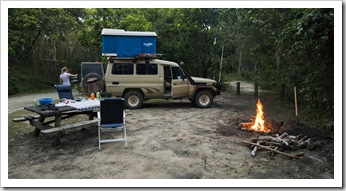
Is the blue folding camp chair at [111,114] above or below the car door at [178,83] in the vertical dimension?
below

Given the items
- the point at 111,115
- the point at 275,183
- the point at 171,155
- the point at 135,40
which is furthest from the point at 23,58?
the point at 275,183

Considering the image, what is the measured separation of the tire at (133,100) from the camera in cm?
996

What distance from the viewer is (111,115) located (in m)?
5.62

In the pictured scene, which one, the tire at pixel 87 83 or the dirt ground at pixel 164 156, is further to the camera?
the tire at pixel 87 83

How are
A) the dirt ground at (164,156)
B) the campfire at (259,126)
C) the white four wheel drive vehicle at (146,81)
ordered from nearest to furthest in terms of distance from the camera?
the dirt ground at (164,156)
the campfire at (259,126)
the white four wheel drive vehicle at (146,81)

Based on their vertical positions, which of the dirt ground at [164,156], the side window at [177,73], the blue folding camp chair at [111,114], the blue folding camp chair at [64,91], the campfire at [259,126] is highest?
the side window at [177,73]

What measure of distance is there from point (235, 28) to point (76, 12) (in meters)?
13.2

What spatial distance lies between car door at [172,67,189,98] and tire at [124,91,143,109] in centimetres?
128

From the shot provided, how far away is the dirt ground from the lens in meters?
4.23

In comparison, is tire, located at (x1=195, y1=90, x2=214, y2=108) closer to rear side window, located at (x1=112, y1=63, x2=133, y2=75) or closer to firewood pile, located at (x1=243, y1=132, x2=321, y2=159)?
rear side window, located at (x1=112, y1=63, x2=133, y2=75)

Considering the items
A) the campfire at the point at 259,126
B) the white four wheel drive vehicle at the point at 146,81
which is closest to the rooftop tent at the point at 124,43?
the white four wheel drive vehicle at the point at 146,81

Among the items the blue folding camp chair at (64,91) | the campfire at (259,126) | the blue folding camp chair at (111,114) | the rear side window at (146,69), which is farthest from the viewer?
the rear side window at (146,69)

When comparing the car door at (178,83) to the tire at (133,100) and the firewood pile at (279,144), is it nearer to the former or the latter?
the tire at (133,100)

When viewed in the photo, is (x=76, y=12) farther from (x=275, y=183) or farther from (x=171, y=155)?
(x=275, y=183)
